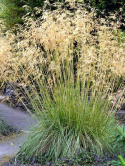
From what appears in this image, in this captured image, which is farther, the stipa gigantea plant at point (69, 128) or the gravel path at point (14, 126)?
the gravel path at point (14, 126)

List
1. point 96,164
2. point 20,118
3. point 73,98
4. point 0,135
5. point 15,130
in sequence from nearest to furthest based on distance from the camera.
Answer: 1. point 96,164
2. point 73,98
3. point 0,135
4. point 15,130
5. point 20,118

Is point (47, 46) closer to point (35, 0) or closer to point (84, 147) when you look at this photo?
point (84, 147)

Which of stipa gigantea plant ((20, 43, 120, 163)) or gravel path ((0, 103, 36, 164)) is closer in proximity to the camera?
stipa gigantea plant ((20, 43, 120, 163))

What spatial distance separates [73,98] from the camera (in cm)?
371

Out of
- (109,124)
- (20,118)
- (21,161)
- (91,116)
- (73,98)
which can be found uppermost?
(73,98)

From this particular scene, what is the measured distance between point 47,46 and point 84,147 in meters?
1.64

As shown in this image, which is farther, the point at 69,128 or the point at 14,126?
the point at 14,126

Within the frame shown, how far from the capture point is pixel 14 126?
18.6 ft

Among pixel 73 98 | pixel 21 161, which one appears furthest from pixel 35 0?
pixel 21 161

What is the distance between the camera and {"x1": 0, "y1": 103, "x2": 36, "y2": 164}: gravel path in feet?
13.2

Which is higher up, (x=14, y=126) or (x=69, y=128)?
(x=69, y=128)

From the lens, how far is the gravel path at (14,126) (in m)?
4.04

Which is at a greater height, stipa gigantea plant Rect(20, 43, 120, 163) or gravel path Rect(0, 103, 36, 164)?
stipa gigantea plant Rect(20, 43, 120, 163)

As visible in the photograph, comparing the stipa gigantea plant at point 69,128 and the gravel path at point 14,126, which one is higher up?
the stipa gigantea plant at point 69,128
